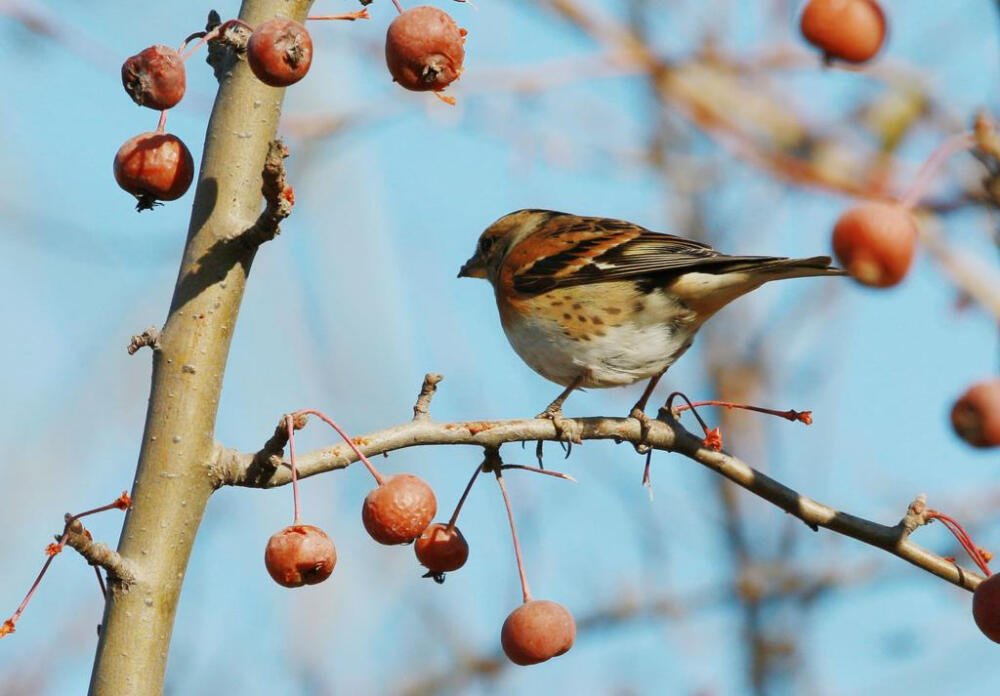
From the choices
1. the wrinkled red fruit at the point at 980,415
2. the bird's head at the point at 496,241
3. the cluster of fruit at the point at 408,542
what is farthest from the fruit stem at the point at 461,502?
the bird's head at the point at 496,241

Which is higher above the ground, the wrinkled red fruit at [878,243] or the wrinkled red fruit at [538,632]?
the wrinkled red fruit at [878,243]

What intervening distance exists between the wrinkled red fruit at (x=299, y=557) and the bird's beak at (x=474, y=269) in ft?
12.0

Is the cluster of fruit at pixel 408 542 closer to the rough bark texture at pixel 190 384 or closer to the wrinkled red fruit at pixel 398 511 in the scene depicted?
the wrinkled red fruit at pixel 398 511

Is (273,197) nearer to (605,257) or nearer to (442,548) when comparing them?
(442,548)

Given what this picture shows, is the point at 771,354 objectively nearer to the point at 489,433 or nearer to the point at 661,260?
the point at 661,260

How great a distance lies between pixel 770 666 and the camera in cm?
706

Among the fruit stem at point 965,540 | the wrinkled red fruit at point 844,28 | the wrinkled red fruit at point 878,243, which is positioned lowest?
the fruit stem at point 965,540

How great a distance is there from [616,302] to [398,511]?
2.34m

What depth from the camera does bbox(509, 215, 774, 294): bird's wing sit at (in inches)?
172

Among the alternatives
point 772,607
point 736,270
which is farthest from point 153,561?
point 772,607

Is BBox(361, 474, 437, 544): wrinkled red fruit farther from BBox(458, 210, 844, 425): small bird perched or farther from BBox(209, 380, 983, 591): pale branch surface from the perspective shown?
BBox(458, 210, 844, 425): small bird perched

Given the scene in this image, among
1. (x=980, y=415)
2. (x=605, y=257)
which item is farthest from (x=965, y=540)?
(x=605, y=257)

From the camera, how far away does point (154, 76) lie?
7.11ft

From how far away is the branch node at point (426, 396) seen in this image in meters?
2.53
